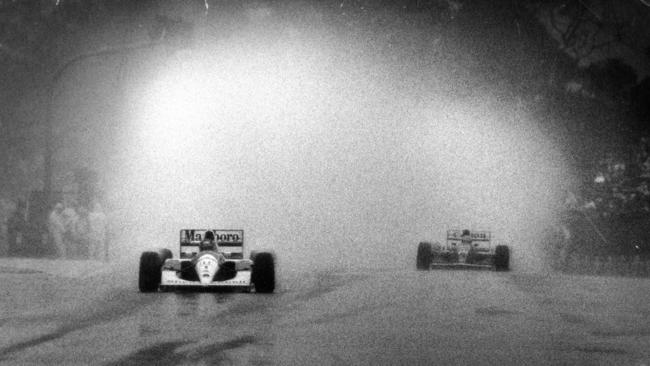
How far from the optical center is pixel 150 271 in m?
24.8

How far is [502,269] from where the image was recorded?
3578 cm

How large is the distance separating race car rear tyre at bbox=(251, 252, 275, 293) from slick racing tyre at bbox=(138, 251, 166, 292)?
1.63 meters

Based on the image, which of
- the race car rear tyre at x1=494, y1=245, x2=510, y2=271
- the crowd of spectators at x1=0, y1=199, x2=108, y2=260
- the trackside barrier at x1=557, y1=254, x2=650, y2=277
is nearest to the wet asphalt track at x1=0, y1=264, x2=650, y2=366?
the race car rear tyre at x1=494, y1=245, x2=510, y2=271

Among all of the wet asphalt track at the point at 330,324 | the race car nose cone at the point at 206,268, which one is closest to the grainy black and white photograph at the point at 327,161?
the race car nose cone at the point at 206,268

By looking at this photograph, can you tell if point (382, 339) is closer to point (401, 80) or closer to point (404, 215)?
point (404, 215)

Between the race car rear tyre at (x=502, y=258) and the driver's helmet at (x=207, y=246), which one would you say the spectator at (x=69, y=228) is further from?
the driver's helmet at (x=207, y=246)

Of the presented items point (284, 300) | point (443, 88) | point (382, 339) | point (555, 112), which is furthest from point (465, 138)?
point (382, 339)

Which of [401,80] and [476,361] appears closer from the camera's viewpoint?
[476,361]

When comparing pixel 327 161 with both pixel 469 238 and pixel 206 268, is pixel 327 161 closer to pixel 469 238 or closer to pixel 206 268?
pixel 469 238

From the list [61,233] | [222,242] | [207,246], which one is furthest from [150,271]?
[61,233]

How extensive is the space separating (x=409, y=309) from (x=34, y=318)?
5.59 metres

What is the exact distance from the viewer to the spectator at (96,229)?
4062cm

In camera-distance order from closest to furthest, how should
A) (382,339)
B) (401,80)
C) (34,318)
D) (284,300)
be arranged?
(382,339) < (34,318) < (284,300) < (401,80)

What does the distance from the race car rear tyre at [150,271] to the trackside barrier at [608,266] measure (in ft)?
49.0
